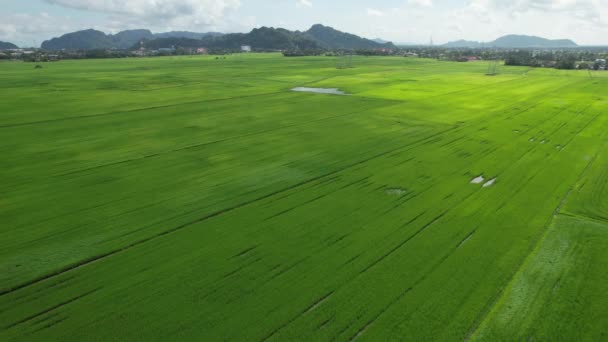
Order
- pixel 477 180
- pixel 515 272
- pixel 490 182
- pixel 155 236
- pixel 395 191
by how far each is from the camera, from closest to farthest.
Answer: pixel 515 272 < pixel 155 236 < pixel 395 191 < pixel 490 182 < pixel 477 180

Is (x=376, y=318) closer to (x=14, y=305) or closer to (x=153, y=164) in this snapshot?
(x=14, y=305)

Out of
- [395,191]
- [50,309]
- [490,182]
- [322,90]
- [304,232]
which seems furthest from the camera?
[322,90]

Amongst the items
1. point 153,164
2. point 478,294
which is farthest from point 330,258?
point 153,164

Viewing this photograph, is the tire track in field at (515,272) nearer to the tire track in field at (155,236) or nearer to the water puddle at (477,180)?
the water puddle at (477,180)

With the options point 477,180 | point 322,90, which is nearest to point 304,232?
point 477,180

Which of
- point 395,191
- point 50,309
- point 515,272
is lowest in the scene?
point 50,309

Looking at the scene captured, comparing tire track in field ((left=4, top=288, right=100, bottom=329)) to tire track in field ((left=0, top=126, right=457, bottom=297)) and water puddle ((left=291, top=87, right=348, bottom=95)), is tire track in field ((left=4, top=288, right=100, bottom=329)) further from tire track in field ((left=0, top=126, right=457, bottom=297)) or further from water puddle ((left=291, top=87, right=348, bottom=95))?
water puddle ((left=291, top=87, right=348, bottom=95))

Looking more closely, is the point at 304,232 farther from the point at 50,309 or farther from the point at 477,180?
the point at 477,180

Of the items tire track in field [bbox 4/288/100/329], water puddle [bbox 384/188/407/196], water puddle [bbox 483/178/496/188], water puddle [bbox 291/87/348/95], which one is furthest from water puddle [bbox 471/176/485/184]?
water puddle [bbox 291/87/348/95]

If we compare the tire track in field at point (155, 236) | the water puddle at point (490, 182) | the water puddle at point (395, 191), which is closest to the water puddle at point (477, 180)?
the water puddle at point (490, 182)
